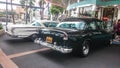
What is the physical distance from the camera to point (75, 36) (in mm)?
5344

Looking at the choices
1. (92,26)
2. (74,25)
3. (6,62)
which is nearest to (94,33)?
(92,26)

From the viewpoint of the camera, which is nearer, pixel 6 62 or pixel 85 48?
pixel 6 62

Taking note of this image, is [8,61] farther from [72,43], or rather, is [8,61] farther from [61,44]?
[72,43]

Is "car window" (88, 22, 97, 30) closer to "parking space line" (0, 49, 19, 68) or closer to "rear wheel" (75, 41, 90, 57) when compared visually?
"rear wheel" (75, 41, 90, 57)

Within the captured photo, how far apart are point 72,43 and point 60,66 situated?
94cm

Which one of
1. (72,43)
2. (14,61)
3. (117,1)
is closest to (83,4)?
(117,1)

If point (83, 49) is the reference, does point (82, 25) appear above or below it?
above

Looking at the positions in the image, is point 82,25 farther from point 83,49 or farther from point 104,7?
point 104,7

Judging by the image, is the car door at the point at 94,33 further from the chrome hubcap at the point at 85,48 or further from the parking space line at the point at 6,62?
the parking space line at the point at 6,62

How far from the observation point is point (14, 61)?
5.05m

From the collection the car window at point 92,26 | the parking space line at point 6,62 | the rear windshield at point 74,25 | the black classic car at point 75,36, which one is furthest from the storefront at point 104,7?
the parking space line at point 6,62

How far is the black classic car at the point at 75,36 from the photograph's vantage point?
522cm

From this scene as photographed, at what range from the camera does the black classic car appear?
522cm

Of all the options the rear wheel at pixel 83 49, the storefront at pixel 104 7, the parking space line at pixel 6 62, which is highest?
the storefront at pixel 104 7
